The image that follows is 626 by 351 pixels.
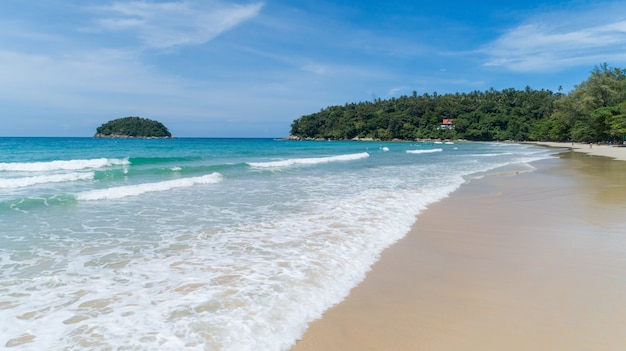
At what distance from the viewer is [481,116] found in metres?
124

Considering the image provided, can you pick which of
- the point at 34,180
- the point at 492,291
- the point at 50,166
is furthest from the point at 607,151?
the point at 50,166

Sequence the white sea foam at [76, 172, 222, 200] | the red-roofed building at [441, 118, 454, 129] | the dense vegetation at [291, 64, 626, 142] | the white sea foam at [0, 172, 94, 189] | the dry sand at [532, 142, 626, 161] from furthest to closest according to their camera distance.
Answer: the red-roofed building at [441, 118, 454, 129]
the dense vegetation at [291, 64, 626, 142]
the dry sand at [532, 142, 626, 161]
the white sea foam at [0, 172, 94, 189]
the white sea foam at [76, 172, 222, 200]

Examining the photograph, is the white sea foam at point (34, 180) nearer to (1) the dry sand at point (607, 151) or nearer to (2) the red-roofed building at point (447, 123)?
(1) the dry sand at point (607, 151)

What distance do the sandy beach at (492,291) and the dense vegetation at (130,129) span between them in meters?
180

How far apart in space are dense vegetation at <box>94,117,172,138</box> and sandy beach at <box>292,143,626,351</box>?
17975cm

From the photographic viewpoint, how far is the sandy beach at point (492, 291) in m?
3.13

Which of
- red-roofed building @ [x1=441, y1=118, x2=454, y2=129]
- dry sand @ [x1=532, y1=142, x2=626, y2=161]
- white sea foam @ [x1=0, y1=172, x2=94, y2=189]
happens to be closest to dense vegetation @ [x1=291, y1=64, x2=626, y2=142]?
red-roofed building @ [x1=441, y1=118, x2=454, y2=129]

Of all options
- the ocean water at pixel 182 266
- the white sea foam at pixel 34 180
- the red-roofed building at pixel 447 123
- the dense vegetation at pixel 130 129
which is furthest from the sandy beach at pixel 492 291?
the dense vegetation at pixel 130 129

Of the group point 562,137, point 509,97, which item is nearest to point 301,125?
point 509,97

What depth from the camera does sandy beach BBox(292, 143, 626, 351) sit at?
3.13 meters

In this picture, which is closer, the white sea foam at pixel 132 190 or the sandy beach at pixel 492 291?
the sandy beach at pixel 492 291

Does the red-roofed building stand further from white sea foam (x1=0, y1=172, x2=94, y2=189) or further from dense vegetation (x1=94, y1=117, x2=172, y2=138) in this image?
white sea foam (x1=0, y1=172, x2=94, y2=189)

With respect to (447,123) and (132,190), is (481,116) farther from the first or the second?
(132,190)

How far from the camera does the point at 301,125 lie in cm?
16562
